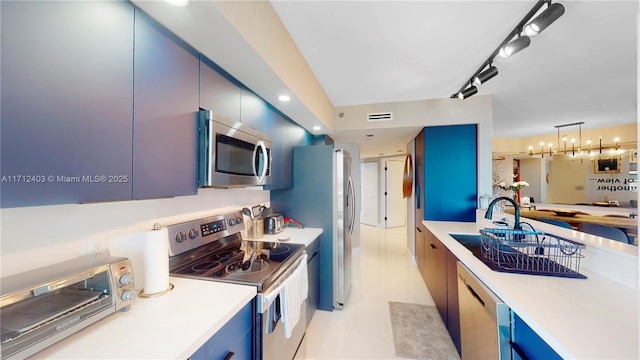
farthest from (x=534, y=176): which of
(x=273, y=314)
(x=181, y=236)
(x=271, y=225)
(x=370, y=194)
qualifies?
(x=181, y=236)

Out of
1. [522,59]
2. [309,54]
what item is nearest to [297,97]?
[309,54]

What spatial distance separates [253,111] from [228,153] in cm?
55

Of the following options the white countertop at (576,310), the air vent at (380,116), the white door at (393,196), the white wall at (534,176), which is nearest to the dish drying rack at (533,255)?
the white countertop at (576,310)

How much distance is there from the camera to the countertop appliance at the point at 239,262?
1143mm

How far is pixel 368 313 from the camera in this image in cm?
233

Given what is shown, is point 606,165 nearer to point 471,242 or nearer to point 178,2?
point 471,242

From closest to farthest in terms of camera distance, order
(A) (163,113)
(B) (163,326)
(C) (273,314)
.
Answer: (B) (163,326)
(A) (163,113)
(C) (273,314)

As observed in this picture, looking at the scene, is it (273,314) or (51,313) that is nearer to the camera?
(51,313)

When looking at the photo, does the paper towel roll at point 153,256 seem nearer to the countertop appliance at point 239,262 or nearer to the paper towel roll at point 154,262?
the paper towel roll at point 154,262

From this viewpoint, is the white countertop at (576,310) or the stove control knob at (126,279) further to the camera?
the stove control knob at (126,279)

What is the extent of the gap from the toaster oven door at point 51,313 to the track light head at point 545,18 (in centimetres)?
262

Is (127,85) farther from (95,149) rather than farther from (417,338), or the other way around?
(417,338)

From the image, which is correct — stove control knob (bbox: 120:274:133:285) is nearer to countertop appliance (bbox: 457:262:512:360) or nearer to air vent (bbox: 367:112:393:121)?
countertop appliance (bbox: 457:262:512:360)

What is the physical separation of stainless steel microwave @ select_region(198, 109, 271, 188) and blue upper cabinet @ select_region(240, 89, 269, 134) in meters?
0.13
